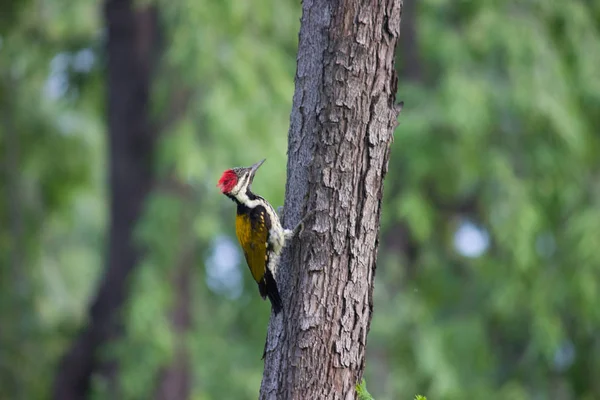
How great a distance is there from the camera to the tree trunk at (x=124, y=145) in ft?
33.3

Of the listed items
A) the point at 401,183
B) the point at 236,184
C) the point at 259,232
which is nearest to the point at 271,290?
the point at 259,232

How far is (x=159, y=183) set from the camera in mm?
9453

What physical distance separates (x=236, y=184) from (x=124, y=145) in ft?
17.8

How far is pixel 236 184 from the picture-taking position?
510 cm

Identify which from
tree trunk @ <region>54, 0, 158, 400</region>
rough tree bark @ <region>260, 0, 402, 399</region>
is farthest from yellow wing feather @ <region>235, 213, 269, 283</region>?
tree trunk @ <region>54, 0, 158, 400</region>

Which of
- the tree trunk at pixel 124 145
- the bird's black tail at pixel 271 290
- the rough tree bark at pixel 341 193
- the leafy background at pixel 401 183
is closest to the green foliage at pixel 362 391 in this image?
the rough tree bark at pixel 341 193

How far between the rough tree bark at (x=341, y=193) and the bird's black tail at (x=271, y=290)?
0.55 ft

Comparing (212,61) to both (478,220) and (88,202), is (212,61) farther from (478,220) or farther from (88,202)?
(88,202)

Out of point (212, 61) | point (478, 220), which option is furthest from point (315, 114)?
point (478, 220)

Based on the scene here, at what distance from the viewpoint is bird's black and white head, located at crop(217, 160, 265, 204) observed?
509cm

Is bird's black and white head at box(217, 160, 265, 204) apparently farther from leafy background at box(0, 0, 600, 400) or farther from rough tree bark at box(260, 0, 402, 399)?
leafy background at box(0, 0, 600, 400)

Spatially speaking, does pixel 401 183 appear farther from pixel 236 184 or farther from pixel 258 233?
pixel 258 233

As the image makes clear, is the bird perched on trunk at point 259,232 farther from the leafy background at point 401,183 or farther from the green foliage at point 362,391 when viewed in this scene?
the leafy background at point 401,183

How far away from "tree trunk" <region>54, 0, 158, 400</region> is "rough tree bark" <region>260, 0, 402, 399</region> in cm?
643
